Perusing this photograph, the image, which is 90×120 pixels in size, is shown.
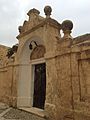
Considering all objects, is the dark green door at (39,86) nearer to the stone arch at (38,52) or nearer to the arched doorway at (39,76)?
the arched doorway at (39,76)

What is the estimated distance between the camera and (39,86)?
29.7ft

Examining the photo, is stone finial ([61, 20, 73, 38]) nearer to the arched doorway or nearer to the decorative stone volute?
the arched doorway

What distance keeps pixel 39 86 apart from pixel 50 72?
2.27 m

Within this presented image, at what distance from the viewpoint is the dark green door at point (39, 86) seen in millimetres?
8755

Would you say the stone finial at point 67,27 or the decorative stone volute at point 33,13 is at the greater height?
the decorative stone volute at point 33,13

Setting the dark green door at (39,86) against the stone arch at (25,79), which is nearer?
the dark green door at (39,86)

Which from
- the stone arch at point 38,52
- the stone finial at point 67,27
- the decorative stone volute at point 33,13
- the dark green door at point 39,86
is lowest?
the dark green door at point 39,86

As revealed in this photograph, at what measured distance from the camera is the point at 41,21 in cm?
836

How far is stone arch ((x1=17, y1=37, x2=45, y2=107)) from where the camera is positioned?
31.3 ft

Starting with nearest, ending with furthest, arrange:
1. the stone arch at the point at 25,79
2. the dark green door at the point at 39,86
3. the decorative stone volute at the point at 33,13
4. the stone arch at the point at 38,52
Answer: the dark green door at the point at 39,86
the stone arch at the point at 38,52
the decorative stone volute at the point at 33,13
the stone arch at the point at 25,79

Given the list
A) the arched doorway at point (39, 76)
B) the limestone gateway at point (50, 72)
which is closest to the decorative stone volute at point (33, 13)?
the limestone gateway at point (50, 72)

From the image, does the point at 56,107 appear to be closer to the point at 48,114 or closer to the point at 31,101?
the point at 48,114

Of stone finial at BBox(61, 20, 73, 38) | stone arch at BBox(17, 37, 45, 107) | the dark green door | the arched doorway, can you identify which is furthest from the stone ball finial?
stone arch at BBox(17, 37, 45, 107)

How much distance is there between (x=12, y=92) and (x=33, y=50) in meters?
2.91
